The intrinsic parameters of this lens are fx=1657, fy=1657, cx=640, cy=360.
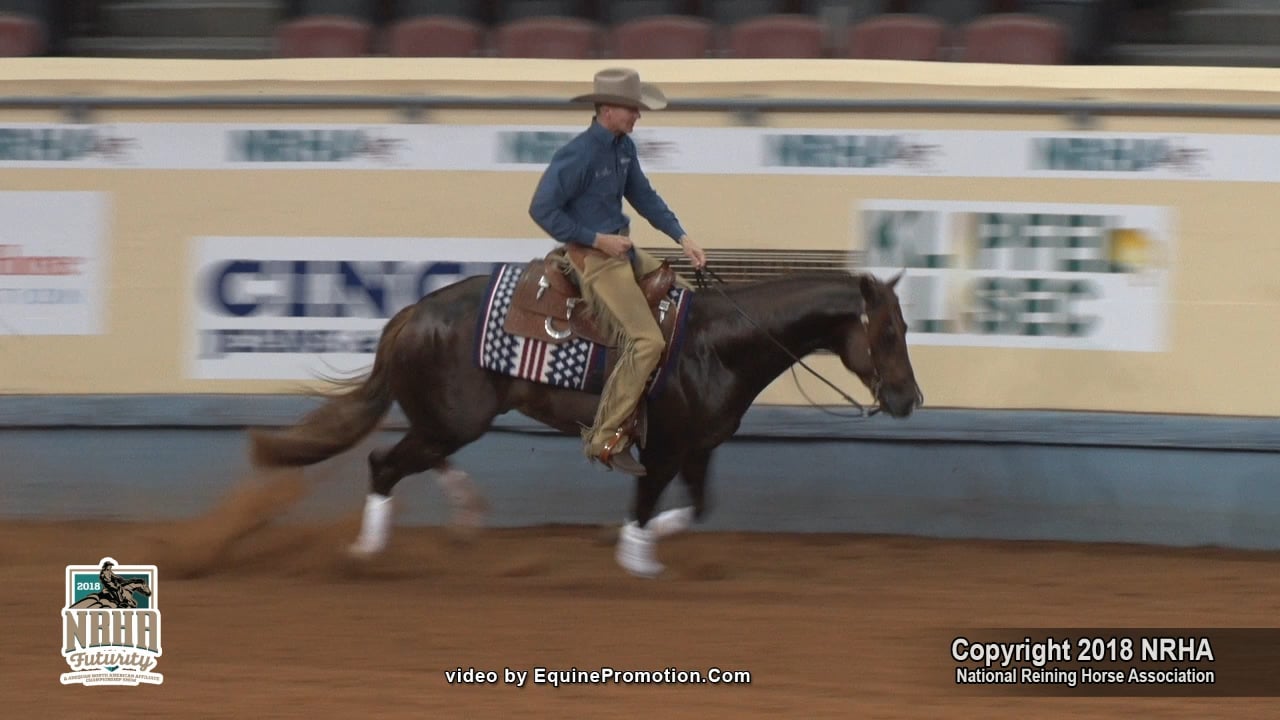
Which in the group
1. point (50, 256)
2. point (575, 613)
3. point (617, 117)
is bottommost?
point (575, 613)

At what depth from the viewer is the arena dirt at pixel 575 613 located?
5.84m

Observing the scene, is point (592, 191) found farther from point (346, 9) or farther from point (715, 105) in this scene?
point (346, 9)

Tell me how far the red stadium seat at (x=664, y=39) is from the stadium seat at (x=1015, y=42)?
1.74 m

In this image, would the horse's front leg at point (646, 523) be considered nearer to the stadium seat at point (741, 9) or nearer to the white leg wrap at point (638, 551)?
the white leg wrap at point (638, 551)

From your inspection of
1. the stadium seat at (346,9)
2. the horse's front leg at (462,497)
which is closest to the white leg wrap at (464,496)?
the horse's front leg at (462,497)

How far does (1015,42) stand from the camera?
1107 cm

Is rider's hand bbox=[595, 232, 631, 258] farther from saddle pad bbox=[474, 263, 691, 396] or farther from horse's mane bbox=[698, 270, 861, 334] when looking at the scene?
horse's mane bbox=[698, 270, 861, 334]

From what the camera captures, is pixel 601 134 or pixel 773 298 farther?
pixel 773 298

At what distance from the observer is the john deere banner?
8.88m

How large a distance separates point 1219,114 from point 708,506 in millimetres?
3433

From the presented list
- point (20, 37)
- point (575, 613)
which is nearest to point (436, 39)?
point (20, 37)

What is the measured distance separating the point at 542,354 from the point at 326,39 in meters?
4.85

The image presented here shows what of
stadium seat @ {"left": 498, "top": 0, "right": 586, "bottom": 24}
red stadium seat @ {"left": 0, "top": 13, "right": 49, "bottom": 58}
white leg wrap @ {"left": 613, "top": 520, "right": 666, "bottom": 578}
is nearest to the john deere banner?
white leg wrap @ {"left": 613, "top": 520, "right": 666, "bottom": 578}

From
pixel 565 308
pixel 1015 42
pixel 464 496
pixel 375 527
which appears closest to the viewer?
pixel 565 308
